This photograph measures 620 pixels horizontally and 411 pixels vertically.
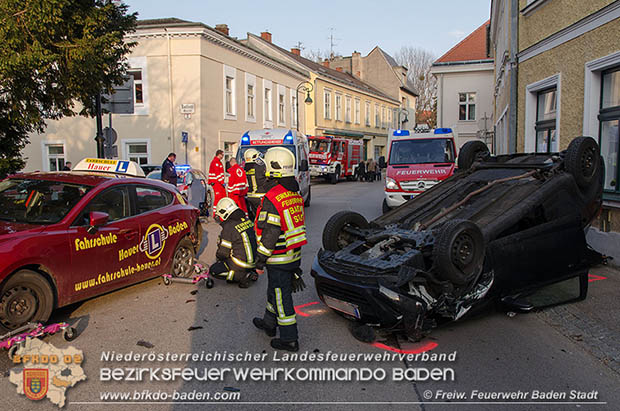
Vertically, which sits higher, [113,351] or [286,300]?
[286,300]

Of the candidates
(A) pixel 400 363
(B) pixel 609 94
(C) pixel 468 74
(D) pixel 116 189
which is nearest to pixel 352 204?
(B) pixel 609 94

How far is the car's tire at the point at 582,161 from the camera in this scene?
5.96 m

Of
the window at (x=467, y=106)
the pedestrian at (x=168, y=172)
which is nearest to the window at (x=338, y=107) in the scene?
the window at (x=467, y=106)

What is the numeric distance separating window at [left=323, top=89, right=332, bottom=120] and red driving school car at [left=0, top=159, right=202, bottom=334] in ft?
113

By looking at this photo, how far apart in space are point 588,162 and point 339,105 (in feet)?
127

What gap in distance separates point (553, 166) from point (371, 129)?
1850 inches

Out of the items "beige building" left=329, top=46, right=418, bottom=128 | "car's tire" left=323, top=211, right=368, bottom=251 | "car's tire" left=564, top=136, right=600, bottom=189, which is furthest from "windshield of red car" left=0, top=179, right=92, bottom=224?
"beige building" left=329, top=46, right=418, bottom=128

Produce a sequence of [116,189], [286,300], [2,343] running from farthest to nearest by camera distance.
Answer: [116,189] → [286,300] → [2,343]

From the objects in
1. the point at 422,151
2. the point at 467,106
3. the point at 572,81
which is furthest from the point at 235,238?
the point at 467,106

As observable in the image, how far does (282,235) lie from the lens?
14.6 ft

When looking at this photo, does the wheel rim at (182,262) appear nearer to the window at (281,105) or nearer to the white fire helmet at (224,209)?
the white fire helmet at (224,209)

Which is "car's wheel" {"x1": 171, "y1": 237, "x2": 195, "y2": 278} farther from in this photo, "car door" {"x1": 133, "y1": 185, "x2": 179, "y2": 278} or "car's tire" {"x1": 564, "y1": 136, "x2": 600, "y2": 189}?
"car's tire" {"x1": 564, "y1": 136, "x2": 600, "y2": 189}

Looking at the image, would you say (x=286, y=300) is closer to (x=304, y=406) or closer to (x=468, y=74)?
(x=304, y=406)

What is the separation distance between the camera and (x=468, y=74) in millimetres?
29375
